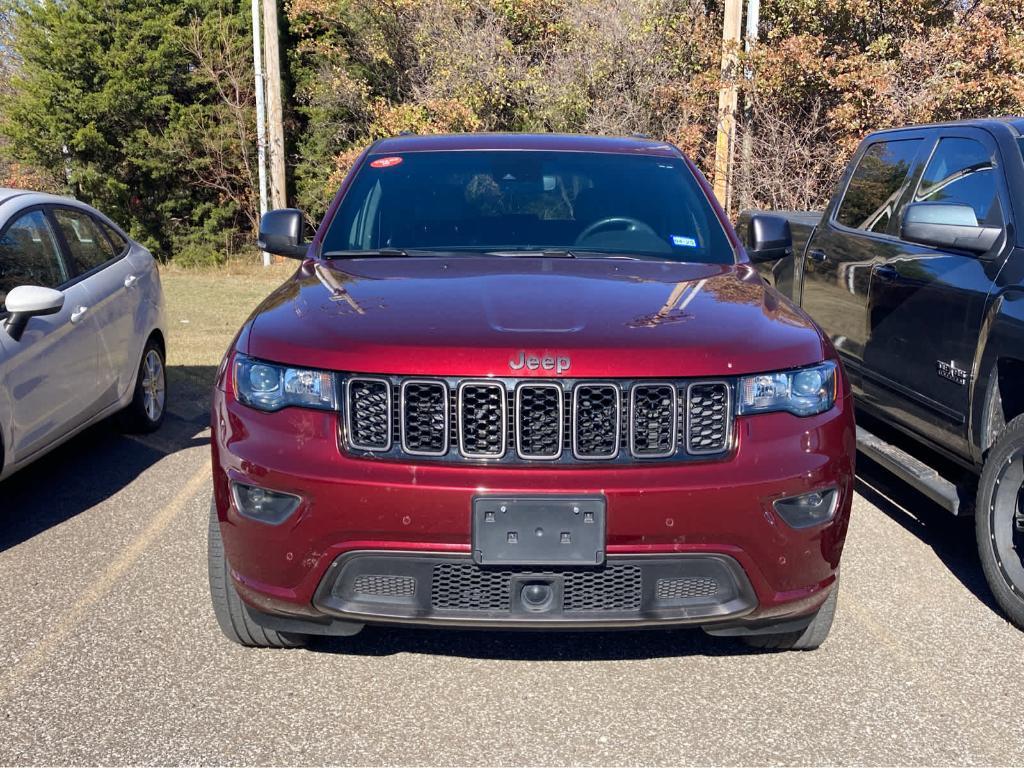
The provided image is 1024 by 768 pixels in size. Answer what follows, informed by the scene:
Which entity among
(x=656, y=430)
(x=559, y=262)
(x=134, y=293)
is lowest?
(x=134, y=293)

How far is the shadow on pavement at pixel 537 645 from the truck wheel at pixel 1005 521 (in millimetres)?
1069

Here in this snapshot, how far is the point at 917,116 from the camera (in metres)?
14.3

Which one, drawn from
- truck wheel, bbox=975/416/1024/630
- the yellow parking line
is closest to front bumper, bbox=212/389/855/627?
the yellow parking line

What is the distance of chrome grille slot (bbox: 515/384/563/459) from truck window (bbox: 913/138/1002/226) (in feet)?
8.38

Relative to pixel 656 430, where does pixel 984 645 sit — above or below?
below

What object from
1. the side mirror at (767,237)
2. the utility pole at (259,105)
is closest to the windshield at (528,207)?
the side mirror at (767,237)

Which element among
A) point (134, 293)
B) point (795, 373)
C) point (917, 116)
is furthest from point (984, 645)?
point (917, 116)

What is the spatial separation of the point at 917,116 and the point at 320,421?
13360 millimetres

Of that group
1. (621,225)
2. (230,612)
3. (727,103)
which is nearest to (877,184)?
(621,225)

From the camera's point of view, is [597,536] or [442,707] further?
[442,707]

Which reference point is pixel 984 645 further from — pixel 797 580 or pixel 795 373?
pixel 795 373

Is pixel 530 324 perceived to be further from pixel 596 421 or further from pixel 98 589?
pixel 98 589

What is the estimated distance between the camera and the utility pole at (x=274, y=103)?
2036cm

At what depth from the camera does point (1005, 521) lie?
13.2 ft
